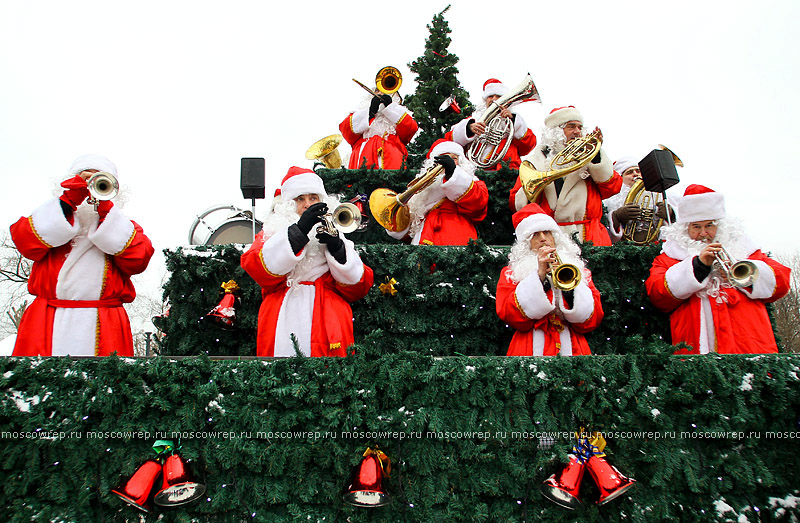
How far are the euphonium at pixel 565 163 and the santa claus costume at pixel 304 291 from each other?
1991 mm

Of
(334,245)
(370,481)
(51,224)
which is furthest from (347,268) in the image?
(51,224)

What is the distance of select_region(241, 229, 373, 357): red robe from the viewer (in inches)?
140

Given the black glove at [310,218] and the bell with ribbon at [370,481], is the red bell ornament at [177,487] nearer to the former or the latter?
the bell with ribbon at [370,481]

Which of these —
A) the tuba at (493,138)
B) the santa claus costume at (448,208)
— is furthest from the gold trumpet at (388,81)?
the santa claus costume at (448,208)

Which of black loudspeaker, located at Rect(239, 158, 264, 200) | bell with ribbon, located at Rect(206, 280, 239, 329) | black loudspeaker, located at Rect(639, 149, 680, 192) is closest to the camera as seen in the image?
bell with ribbon, located at Rect(206, 280, 239, 329)

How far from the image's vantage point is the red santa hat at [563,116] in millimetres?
Result: 5270

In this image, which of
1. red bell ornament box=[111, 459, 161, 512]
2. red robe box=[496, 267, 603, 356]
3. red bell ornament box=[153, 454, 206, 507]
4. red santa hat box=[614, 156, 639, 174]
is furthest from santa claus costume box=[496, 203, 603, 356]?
red santa hat box=[614, 156, 639, 174]

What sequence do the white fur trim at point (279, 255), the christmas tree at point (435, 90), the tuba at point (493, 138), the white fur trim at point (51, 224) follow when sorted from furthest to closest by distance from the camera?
the christmas tree at point (435, 90) < the tuba at point (493, 138) < the white fur trim at point (51, 224) < the white fur trim at point (279, 255)

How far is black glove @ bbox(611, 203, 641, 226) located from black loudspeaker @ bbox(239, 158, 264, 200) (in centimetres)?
382

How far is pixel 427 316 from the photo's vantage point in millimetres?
4328

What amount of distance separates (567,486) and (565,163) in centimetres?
337

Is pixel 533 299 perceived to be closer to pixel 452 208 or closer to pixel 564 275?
pixel 564 275

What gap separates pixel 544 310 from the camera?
3.56 m

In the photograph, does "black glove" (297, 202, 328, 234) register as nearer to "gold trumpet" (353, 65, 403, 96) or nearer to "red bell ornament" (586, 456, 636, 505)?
"red bell ornament" (586, 456, 636, 505)
